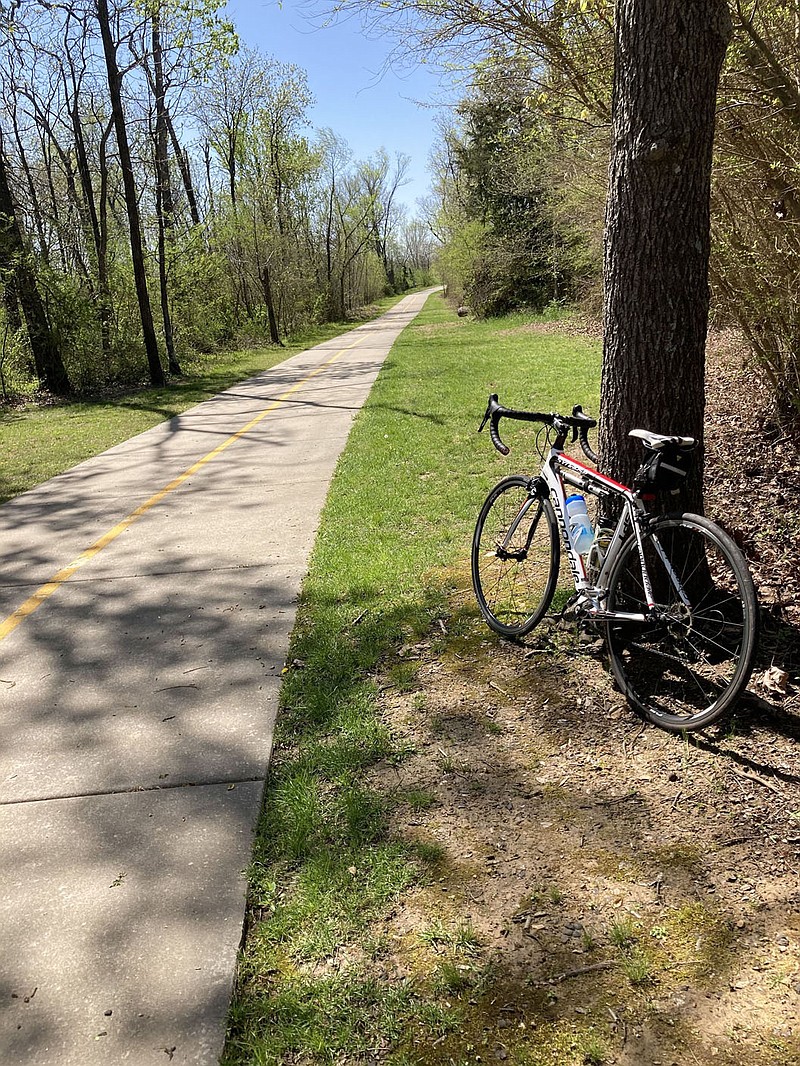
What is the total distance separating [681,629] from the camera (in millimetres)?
3162

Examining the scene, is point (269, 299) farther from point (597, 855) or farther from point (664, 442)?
point (597, 855)

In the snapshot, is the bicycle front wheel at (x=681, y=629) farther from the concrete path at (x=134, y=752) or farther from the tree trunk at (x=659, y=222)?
the concrete path at (x=134, y=752)

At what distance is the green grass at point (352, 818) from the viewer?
2072 mm

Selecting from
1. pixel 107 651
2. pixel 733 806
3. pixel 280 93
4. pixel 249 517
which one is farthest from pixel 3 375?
pixel 280 93

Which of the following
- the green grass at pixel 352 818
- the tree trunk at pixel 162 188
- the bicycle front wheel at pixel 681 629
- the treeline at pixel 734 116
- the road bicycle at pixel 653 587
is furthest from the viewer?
the tree trunk at pixel 162 188

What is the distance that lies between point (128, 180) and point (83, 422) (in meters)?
7.26

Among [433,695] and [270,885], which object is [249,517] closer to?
[433,695]

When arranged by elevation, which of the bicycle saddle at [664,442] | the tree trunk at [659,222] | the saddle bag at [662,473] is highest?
the tree trunk at [659,222]

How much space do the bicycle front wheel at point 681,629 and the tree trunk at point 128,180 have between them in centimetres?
1811

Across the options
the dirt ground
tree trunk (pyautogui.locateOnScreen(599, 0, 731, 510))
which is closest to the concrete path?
the dirt ground

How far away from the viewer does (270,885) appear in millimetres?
2613

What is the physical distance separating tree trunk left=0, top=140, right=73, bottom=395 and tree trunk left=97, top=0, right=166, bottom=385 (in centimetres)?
229

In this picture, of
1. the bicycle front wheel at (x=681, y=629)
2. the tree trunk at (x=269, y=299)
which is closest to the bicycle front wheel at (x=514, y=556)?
the bicycle front wheel at (x=681, y=629)

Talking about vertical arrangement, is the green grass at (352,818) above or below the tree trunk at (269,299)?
below
